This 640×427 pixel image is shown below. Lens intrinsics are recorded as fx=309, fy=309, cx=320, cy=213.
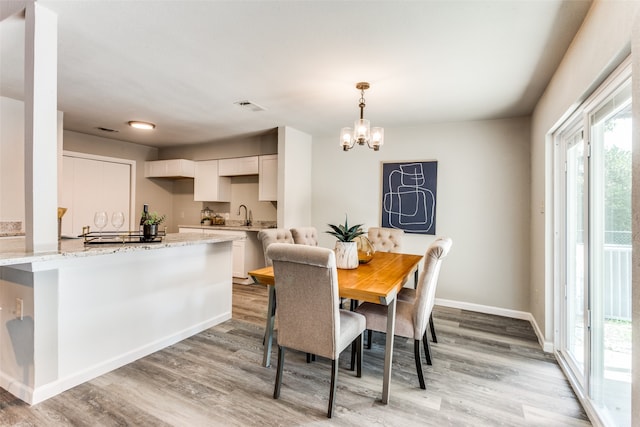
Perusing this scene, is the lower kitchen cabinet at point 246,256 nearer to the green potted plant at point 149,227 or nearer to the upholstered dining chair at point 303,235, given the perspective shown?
the upholstered dining chair at point 303,235

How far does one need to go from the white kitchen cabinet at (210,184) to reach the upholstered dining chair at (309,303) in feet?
12.9

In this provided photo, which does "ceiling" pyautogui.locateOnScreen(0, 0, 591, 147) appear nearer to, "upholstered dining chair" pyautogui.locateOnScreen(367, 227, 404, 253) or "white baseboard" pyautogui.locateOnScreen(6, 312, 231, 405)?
"upholstered dining chair" pyautogui.locateOnScreen(367, 227, 404, 253)

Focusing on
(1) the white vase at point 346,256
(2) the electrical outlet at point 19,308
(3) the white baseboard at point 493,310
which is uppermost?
(1) the white vase at point 346,256

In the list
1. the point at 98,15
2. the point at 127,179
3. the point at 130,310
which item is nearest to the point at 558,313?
the point at 130,310

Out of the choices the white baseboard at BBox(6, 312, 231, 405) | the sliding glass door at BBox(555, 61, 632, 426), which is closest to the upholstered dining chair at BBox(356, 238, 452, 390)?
the sliding glass door at BBox(555, 61, 632, 426)

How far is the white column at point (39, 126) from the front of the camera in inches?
71.9

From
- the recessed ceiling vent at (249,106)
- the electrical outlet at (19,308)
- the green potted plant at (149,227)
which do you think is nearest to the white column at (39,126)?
the electrical outlet at (19,308)

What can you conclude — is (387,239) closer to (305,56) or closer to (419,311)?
(419,311)

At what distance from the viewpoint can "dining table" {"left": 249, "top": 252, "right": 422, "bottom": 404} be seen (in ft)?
5.98

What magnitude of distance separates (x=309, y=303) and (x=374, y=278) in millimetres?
544

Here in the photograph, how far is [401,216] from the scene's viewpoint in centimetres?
421

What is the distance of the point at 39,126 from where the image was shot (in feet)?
6.06

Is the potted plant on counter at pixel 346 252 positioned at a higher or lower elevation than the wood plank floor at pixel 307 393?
higher

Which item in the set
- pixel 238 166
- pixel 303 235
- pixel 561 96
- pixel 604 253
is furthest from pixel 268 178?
pixel 604 253
